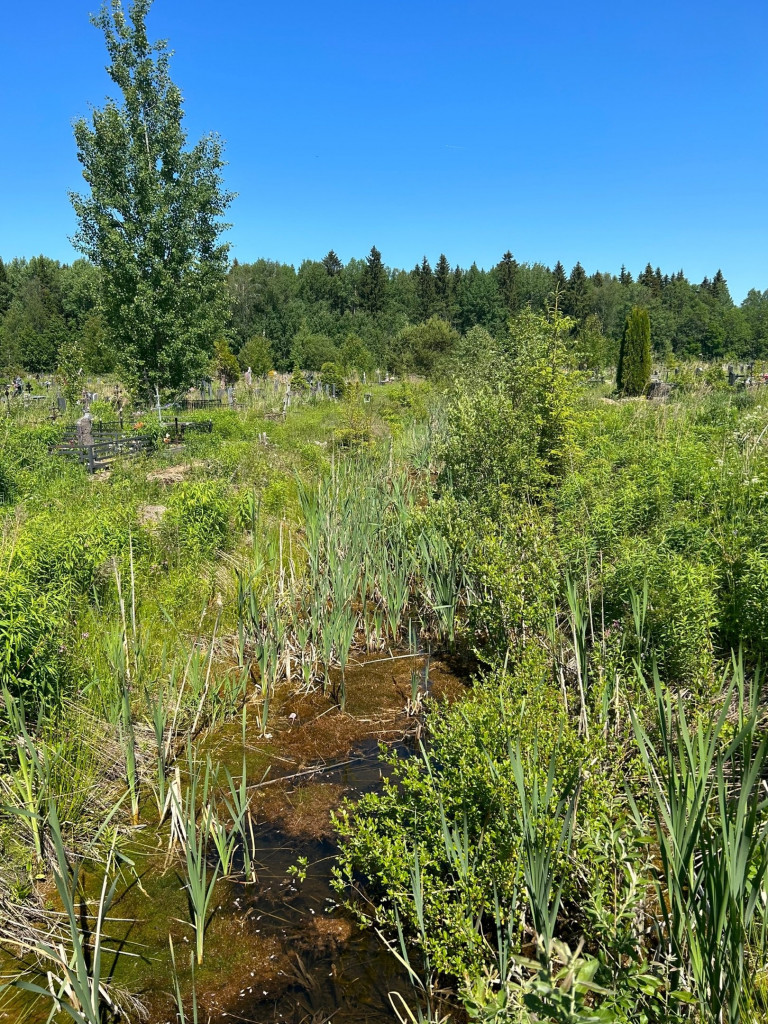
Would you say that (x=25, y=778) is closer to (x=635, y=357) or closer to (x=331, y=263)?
(x=635, y=357)

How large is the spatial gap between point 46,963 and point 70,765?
865 millimetres

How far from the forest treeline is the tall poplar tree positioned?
1162 cm

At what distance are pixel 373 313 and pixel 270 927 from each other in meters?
54.0

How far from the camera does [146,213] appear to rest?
50.1 ft

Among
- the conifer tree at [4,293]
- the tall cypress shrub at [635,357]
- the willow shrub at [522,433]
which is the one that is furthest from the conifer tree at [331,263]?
the willow shrub at [522,433]

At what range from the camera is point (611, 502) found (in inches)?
210

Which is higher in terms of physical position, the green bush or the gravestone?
the gravestone

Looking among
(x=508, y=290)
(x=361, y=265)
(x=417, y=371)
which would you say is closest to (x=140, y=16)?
(x=417, y=371)

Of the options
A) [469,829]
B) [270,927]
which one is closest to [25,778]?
[270,927]

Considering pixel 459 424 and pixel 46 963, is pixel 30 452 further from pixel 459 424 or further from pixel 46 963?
pixel 46 963

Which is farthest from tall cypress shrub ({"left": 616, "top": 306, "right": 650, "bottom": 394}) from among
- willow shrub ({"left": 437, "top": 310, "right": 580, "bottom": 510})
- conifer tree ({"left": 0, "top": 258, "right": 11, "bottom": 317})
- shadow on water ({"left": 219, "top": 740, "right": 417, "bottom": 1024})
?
conifer tree ({"left": 0, "top": 258, "right": 11, "bottom": 317})

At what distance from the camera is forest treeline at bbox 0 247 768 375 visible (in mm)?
32312

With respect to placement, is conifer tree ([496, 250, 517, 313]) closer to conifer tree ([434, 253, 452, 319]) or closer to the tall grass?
conifer tree ([434, 253, 452, 319])

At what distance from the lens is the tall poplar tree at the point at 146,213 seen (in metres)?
15.0
